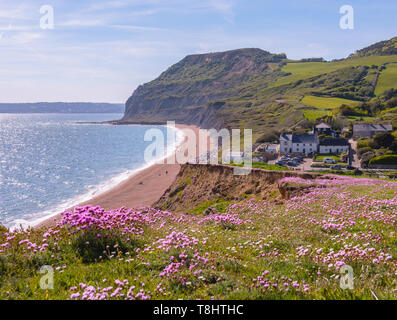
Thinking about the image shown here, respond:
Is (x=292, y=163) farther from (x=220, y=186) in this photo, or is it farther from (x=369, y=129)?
(x=369, y=129)

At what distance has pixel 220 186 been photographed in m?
33.4

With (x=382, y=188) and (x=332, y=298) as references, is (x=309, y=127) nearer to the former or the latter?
(x=382, y=188)

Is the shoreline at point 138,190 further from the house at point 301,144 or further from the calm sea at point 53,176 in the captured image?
the house at point 301,144

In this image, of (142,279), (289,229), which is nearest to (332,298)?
(142,279)

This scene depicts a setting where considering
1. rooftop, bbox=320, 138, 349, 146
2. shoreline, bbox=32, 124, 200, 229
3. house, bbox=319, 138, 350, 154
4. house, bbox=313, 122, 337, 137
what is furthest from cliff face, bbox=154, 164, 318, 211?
house, bbox=313, 122, 337, 137

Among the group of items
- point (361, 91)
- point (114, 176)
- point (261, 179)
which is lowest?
point (114, 176)

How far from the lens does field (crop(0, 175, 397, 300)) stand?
5680mm

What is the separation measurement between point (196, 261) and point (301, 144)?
64932 mm

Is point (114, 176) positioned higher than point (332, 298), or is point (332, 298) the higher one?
point (332, 298)

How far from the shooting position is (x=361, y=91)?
132 meters

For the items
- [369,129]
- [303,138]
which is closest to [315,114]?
[369,129]

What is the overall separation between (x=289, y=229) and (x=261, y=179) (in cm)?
1945

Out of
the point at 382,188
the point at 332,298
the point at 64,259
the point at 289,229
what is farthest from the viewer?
the point at 382,188

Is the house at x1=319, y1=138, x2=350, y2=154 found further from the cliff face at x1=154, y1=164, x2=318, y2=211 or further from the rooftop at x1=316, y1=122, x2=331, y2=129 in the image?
the cliff face at x1=154, y1=164, x2=318, y2=211
